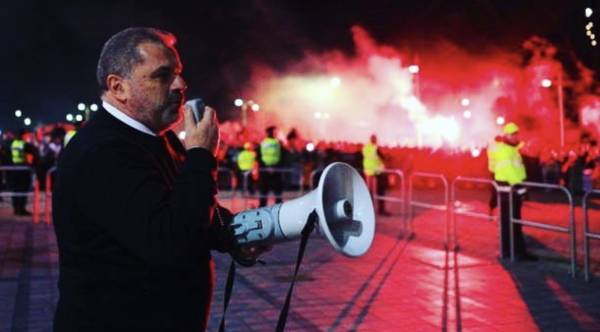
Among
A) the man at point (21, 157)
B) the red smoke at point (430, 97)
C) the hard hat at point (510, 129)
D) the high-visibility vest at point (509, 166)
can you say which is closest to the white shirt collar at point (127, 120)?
the high-visibility vest at point (509, 166)

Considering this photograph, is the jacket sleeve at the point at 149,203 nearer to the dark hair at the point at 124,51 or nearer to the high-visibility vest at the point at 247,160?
the dark hair at the point at 124,51

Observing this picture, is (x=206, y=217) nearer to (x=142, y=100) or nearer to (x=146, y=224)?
(x=146, y=224)

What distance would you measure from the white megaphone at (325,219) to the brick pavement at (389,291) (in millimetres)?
3262

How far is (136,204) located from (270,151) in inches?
472

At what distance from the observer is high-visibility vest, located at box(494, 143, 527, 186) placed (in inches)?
340

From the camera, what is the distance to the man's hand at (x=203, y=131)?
175cm

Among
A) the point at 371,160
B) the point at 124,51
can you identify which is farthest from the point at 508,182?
the point at 124,51

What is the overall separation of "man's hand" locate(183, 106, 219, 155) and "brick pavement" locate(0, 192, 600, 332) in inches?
141

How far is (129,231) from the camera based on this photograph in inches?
65.6

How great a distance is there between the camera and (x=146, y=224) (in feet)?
5.36

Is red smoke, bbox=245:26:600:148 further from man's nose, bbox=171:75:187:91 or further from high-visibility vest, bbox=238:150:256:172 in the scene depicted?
man's nose, bbox=171:75:187:91

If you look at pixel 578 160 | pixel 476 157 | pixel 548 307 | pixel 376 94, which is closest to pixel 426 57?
pixel 376 94

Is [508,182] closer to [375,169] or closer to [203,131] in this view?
[375,169]

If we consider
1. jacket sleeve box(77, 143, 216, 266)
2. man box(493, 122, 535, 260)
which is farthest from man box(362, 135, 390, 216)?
jacket sleeve box(77, 143, 216, 266)
